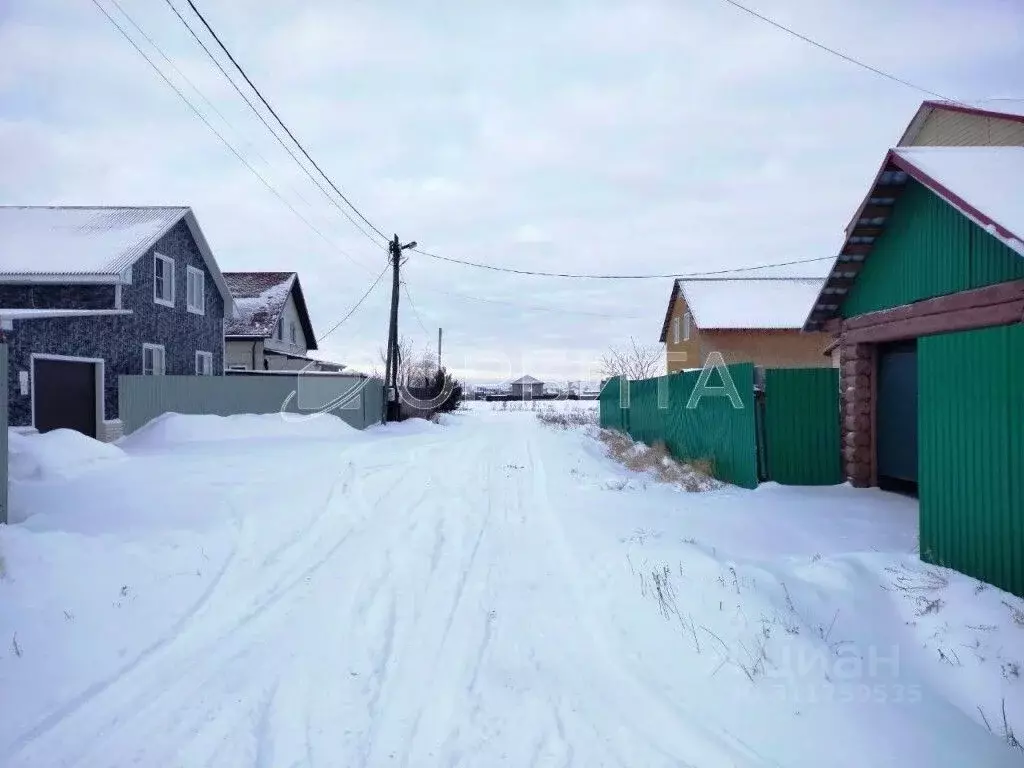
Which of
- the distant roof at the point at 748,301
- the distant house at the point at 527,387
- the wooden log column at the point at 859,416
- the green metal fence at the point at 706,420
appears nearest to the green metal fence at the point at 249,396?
the green metal fence at the point at 706,420

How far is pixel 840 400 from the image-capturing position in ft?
37.3

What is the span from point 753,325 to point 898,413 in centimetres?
2094

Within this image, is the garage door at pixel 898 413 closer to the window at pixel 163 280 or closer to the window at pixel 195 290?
the window at pixel 163 280

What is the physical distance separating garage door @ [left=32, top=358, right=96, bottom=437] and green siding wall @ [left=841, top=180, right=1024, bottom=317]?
17728mm

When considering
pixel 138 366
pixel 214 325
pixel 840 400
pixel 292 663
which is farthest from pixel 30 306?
pixel 840 400

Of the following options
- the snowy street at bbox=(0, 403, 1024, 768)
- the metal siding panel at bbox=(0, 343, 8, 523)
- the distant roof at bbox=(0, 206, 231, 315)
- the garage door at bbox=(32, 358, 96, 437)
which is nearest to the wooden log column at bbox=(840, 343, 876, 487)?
the snowy street at bbox=(0, 403, 1024, 768)

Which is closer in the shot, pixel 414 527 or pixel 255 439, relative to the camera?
pixel 414 527

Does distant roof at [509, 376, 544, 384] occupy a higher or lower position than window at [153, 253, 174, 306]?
lower

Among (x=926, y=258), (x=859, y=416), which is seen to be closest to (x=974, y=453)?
(x=926, y=258)

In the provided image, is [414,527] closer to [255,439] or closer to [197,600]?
[197,600]

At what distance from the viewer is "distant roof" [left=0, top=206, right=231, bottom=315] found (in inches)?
734

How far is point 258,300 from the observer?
111ft

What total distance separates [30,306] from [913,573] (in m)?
21.7

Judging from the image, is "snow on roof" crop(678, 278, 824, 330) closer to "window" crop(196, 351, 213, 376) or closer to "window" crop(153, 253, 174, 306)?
"window" crop(196, 351, 213, 376)
